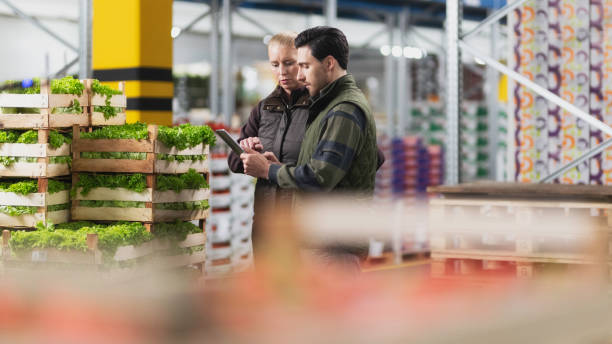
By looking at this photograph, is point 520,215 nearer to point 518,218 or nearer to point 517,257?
point 518,218

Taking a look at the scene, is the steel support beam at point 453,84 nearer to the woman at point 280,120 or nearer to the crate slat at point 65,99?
the woman at point 280,120

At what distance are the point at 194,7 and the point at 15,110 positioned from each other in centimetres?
1422

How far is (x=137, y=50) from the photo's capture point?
7508 millimetres

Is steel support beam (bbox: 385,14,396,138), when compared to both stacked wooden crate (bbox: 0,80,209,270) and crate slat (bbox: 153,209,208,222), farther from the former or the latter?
stacked wooden crate (bbox: 0,80,209,270)

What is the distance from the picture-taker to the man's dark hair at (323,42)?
10.4ft

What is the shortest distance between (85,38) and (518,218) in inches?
163

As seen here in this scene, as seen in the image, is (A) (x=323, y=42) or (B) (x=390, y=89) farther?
(B) (x=390, y=89)

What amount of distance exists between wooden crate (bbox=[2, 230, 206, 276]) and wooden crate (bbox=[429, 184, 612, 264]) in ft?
5.09

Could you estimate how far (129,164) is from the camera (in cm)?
496

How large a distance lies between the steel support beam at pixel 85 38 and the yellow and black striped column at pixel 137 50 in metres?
0.43

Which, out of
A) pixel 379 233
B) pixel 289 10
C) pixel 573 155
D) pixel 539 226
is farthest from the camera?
pixel 289 10

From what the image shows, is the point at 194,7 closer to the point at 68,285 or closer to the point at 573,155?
the point at 573,155

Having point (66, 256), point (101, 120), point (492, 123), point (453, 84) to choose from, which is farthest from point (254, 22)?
point (66, 256)

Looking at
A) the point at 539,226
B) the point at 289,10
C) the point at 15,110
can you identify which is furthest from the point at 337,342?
the point at 289,10
